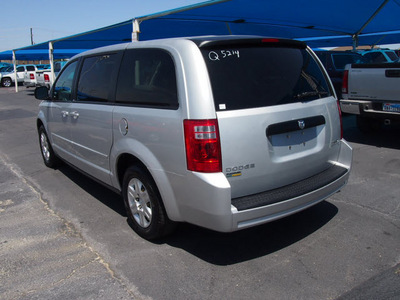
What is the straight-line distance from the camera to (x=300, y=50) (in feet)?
11.8

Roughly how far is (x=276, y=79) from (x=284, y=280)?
1.65 metres

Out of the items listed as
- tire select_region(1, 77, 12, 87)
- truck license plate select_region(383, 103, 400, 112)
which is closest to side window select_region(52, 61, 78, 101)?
truck license plate select_region(383, 103, 400, 112)

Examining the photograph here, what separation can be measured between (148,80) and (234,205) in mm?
1382

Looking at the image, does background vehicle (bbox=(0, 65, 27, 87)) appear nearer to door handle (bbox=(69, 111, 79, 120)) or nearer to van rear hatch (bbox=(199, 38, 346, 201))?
door handle (bbox=(69, 111, 79, 120))

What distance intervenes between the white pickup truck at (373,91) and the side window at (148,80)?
189 inches

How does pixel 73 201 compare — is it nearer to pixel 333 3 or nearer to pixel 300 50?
pixel 300 50

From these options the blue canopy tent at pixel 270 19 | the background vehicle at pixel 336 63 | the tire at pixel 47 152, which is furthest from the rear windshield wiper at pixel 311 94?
the background vehicle at pixel 336 63

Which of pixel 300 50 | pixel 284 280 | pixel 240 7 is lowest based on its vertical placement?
pixel 284 280

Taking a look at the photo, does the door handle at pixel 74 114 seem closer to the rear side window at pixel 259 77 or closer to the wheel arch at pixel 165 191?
the wheel arch at pixel 165 191

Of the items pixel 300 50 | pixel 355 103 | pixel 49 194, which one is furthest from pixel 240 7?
pixel 49 194

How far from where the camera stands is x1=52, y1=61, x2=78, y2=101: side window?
4.80 metres

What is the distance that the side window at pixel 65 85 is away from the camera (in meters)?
4.80

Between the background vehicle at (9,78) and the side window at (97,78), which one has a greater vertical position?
the background vehicle at (9,78)

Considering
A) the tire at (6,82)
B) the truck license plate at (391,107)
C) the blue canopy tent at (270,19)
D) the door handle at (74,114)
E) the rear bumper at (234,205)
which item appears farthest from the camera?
the tire at (6,82)
